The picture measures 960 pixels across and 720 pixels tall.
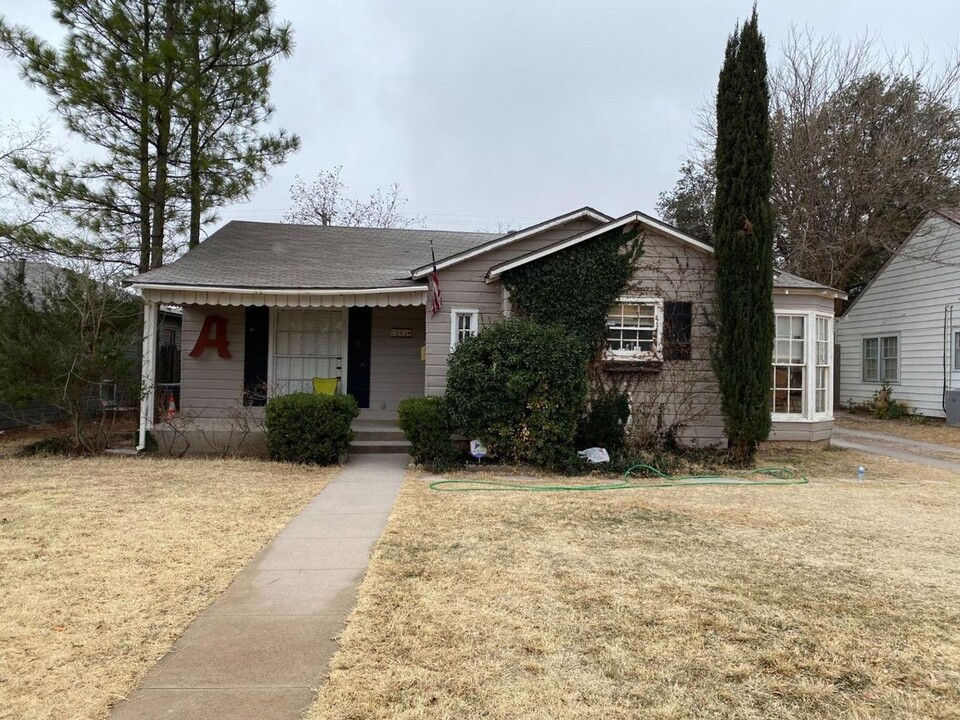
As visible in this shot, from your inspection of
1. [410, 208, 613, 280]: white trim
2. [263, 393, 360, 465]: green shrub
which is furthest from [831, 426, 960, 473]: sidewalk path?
[263, 393, 360, 465]: green shrub

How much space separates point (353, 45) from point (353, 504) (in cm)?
1270

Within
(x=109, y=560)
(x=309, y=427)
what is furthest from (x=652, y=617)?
(x=309, y=427)

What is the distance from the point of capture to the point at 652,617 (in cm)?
396

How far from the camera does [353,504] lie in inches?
283

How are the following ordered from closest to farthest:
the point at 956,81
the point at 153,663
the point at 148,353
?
1. the point at 153,663
2. the point at 148,353
3. the point at 956,81

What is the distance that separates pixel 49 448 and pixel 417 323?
21.5 feet

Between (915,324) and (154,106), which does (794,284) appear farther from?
(154,106)

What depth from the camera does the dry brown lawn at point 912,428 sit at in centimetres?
1432

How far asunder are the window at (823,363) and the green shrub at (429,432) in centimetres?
688

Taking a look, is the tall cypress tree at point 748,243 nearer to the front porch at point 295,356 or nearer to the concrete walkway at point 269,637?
the front porch at point 295,356

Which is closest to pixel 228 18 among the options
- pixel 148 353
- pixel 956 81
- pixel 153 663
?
pixel 148 353

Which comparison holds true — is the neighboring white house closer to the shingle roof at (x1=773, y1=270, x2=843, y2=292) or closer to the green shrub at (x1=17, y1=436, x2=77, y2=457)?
the shingle roof at (x1=773, y1=270, x2=843, y2=292)

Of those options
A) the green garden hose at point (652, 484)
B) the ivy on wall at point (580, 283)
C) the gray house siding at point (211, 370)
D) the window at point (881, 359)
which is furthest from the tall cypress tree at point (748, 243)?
Answer: the window at point (881, 359)

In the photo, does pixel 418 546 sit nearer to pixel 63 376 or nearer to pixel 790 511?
pixel 790 511
